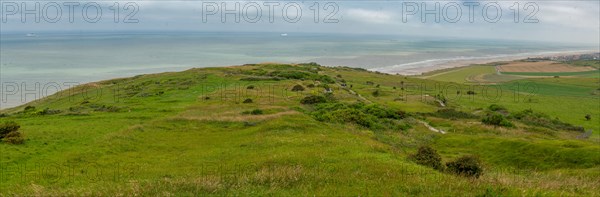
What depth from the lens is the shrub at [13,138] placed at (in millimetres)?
31269

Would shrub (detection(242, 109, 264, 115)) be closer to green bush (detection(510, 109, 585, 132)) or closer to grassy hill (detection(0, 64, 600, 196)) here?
grassy hill (detection(0, 64, 600, 196))

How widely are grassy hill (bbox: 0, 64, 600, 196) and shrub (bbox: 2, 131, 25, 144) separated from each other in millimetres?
531

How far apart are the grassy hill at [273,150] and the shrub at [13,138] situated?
531 mm

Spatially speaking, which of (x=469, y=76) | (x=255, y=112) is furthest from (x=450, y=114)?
(x=469, y=76)

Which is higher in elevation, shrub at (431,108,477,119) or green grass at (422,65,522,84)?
green grass at (422,65,522,84)

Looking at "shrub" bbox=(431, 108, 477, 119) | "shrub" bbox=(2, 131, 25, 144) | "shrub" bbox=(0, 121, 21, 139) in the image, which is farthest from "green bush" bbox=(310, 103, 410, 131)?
"shrub" bbox=(0, 121, 21, 139)

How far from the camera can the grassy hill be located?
15.8 meters

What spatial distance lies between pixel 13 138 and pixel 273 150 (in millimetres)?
21098

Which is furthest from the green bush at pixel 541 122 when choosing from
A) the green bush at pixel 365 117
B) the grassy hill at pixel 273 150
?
the green bush at pixel 365 117

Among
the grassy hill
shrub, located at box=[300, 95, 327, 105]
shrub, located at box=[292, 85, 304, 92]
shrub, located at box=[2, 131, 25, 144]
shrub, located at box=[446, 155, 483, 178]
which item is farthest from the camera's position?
shrub, located at box=[292, 85, 304, 92]

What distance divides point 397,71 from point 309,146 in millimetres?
177577

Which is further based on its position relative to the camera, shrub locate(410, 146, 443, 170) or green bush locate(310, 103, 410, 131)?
green bush locate(310, 103, 410, 131)

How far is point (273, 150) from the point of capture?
28219 millimetres

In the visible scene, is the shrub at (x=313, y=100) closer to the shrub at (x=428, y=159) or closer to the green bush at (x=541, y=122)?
the green bush at (x=541, y=122)
